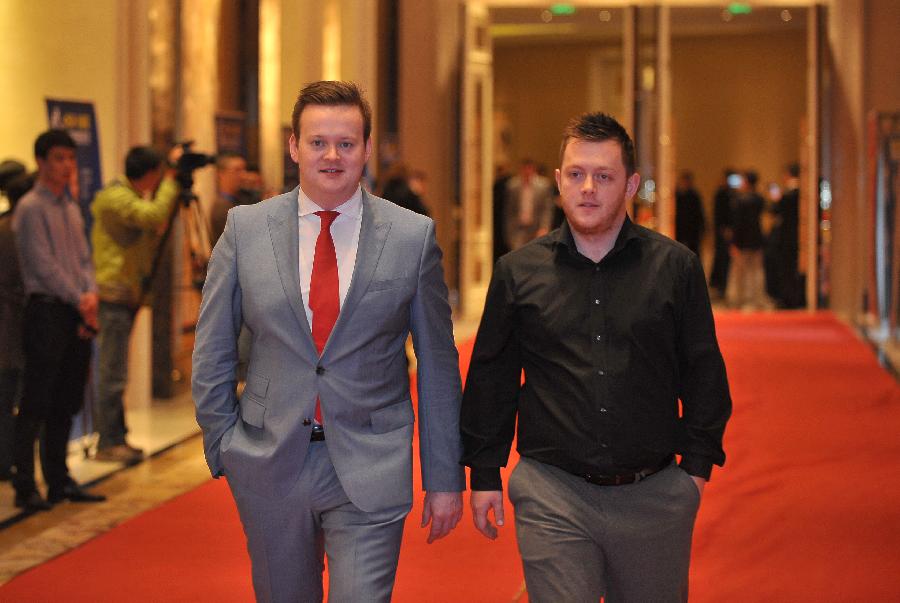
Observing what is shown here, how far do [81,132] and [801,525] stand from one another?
416 centimetres

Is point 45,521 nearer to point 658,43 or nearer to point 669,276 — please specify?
point 669,276

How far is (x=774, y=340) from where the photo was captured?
12.4 meters

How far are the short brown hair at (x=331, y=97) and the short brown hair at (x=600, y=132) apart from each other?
0.43 m

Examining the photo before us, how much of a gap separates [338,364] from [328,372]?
0.03 metres

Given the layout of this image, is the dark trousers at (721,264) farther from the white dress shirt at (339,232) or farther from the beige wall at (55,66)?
the white dress shirt at (339,232)

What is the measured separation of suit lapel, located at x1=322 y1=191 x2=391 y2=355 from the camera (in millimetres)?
2768

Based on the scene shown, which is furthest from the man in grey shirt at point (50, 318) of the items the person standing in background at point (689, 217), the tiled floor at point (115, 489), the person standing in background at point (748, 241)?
the person standing in background at point (689, 217)

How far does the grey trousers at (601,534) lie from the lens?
2818mm

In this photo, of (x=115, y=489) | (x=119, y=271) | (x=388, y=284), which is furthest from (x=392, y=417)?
(x=119, y=271)

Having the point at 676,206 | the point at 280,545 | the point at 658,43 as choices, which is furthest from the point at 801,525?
the point at 676,206

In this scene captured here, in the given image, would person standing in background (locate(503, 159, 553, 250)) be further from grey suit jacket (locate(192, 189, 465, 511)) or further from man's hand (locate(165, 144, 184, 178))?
grey suit jacket (locate(192, 189, 465, 511))

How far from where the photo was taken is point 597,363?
2.88 meters

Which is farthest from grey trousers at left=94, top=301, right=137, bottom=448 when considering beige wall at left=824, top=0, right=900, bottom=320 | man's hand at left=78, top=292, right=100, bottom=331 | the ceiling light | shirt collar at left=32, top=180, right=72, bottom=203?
the ceiling light

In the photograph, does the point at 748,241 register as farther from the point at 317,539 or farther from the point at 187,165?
the point at 317,539
